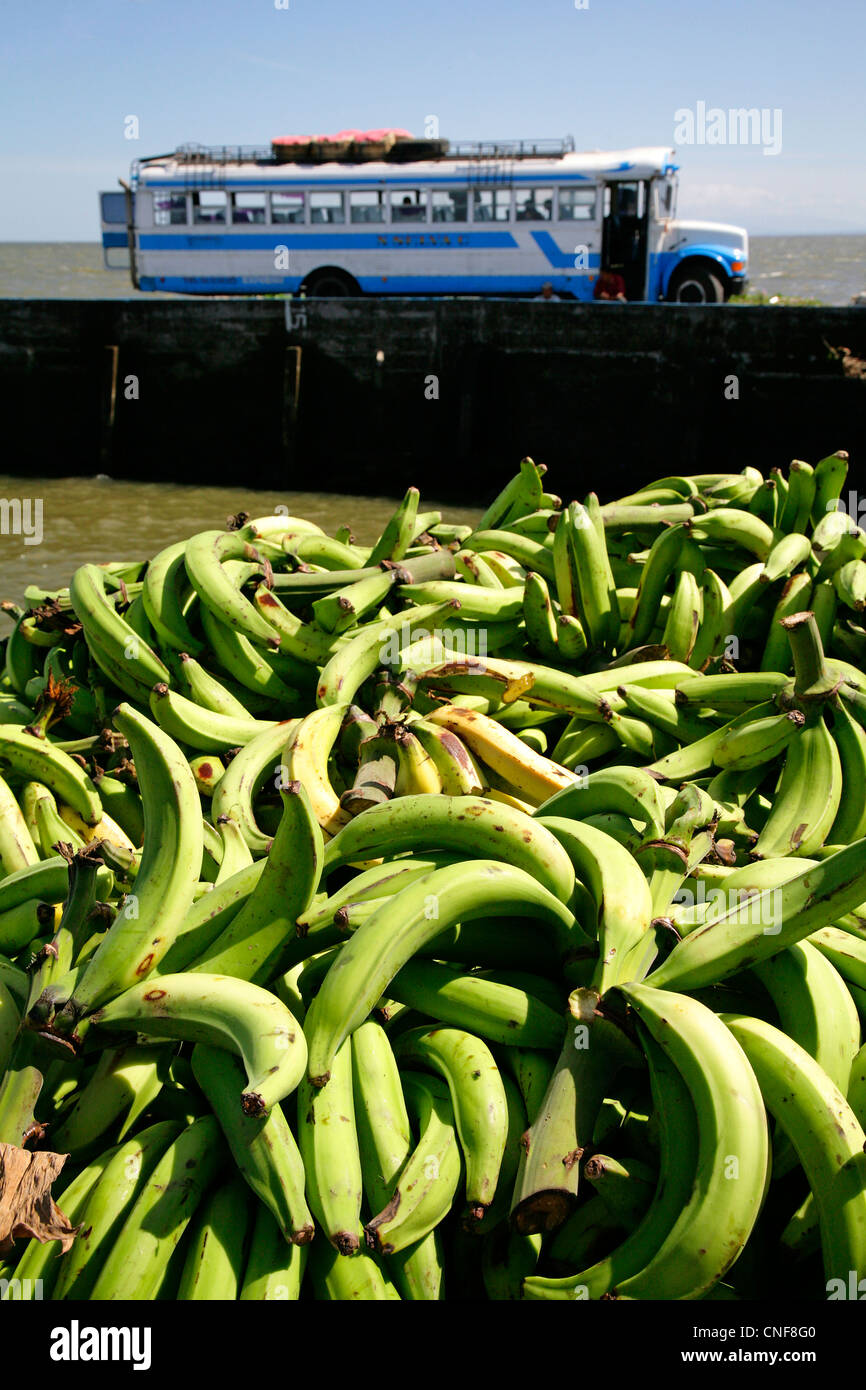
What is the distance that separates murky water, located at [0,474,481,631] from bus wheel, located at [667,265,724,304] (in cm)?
1034

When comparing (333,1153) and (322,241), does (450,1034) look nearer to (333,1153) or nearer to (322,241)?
(333,1153)

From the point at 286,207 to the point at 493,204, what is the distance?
4196mm

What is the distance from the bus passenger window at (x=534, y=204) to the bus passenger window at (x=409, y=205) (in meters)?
1.77

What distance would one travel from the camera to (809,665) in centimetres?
260

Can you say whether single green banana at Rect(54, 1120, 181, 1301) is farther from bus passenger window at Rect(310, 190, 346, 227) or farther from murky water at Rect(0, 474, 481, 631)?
bus passenger window at Rect(310, 190, 346, 227)

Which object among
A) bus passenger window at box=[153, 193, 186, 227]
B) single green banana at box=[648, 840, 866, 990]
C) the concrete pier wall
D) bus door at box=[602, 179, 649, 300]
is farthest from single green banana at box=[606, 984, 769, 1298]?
bus passenger window at box=[153, 193, 186, 227]

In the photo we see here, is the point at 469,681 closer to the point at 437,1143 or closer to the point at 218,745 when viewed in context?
the point at 218,745

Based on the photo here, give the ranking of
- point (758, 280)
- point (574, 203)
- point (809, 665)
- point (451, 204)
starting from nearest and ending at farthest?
point (809, 665), point (574, 203), point (451, 204), point (758, 280)

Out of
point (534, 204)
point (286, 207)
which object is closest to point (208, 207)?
point (286, 207)

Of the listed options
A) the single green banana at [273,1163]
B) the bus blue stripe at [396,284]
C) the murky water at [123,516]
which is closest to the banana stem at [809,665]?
the single green banana at [273,1163]

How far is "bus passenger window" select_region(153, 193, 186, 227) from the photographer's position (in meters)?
21.3

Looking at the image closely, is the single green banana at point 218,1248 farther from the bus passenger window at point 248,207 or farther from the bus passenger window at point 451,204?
the bus passenger window at point 248,207

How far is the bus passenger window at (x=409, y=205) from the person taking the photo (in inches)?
794

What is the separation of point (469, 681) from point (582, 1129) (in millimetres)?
1557
